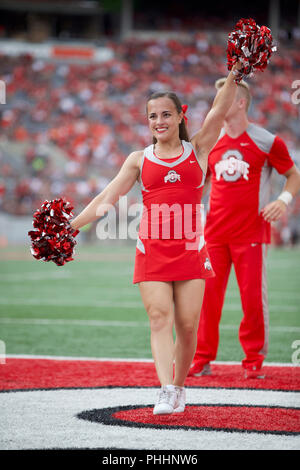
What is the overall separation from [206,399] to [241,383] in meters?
0.57

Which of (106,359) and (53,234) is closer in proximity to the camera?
(53,234)

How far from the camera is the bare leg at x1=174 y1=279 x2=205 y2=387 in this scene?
3.85 meters

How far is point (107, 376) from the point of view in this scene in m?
4.90

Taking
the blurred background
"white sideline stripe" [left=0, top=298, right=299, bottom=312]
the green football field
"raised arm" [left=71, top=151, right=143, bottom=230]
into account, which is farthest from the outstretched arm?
the blurred background

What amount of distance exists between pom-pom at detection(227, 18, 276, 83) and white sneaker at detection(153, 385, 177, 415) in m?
1.64

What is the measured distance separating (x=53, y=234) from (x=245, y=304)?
185 centimetres

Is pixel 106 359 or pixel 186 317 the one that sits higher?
pixel 186 317

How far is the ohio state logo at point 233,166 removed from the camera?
514 cm

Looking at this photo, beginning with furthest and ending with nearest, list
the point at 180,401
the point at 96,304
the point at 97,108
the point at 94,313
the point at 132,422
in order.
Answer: the point at 97,108
the point at 96,304
the point at 94,313
the point at 180,401
the point at 132,422

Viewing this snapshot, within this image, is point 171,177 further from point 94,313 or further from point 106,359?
point 94,313

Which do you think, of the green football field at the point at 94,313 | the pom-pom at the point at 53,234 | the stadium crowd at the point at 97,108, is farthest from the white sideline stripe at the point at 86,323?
the stadium crowd at the point at 97,108

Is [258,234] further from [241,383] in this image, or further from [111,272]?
[111,272]

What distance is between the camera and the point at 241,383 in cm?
471

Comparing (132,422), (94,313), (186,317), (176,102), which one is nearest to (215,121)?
(176,102)
